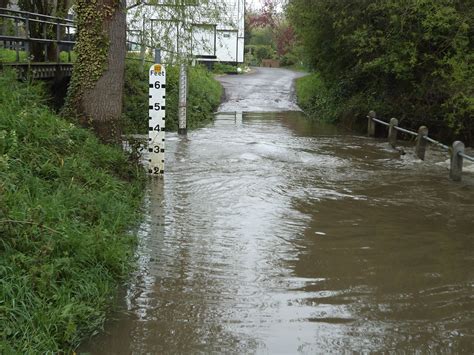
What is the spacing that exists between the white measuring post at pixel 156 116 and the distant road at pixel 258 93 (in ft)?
57.1

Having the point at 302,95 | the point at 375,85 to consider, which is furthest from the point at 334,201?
the point at 302,95

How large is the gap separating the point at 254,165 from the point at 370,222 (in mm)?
5083

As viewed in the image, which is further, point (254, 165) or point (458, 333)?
point (254, 165)

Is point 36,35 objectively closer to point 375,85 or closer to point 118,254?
point 375,85

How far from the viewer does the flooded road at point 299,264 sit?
4840mm

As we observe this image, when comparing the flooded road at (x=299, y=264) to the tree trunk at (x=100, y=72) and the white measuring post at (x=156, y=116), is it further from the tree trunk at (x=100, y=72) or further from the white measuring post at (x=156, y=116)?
the tree trunk at (x=100, y=72)

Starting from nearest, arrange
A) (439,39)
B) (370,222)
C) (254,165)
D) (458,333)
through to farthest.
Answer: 1. (458,333)
2. (370,222)
3. (254,165)
4. (439,39)

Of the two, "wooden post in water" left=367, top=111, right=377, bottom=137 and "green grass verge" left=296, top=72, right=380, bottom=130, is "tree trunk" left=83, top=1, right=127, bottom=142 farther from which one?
"green grass verge" left=296, top=72, right=380, bottom=130

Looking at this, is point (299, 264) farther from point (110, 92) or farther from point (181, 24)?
point (181, 24)

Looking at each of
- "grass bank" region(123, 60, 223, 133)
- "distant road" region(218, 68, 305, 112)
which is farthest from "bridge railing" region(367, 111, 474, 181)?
"distant road" region(218, 68, 305, 112)

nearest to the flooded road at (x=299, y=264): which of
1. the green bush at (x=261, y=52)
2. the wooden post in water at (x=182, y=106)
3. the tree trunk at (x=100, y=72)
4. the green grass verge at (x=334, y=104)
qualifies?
the tree trunk at (x=100, y=72)

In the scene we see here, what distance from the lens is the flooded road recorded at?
4840 mm

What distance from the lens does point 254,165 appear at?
1326 cm

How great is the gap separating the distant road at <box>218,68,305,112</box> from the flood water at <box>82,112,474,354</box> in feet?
60.2
